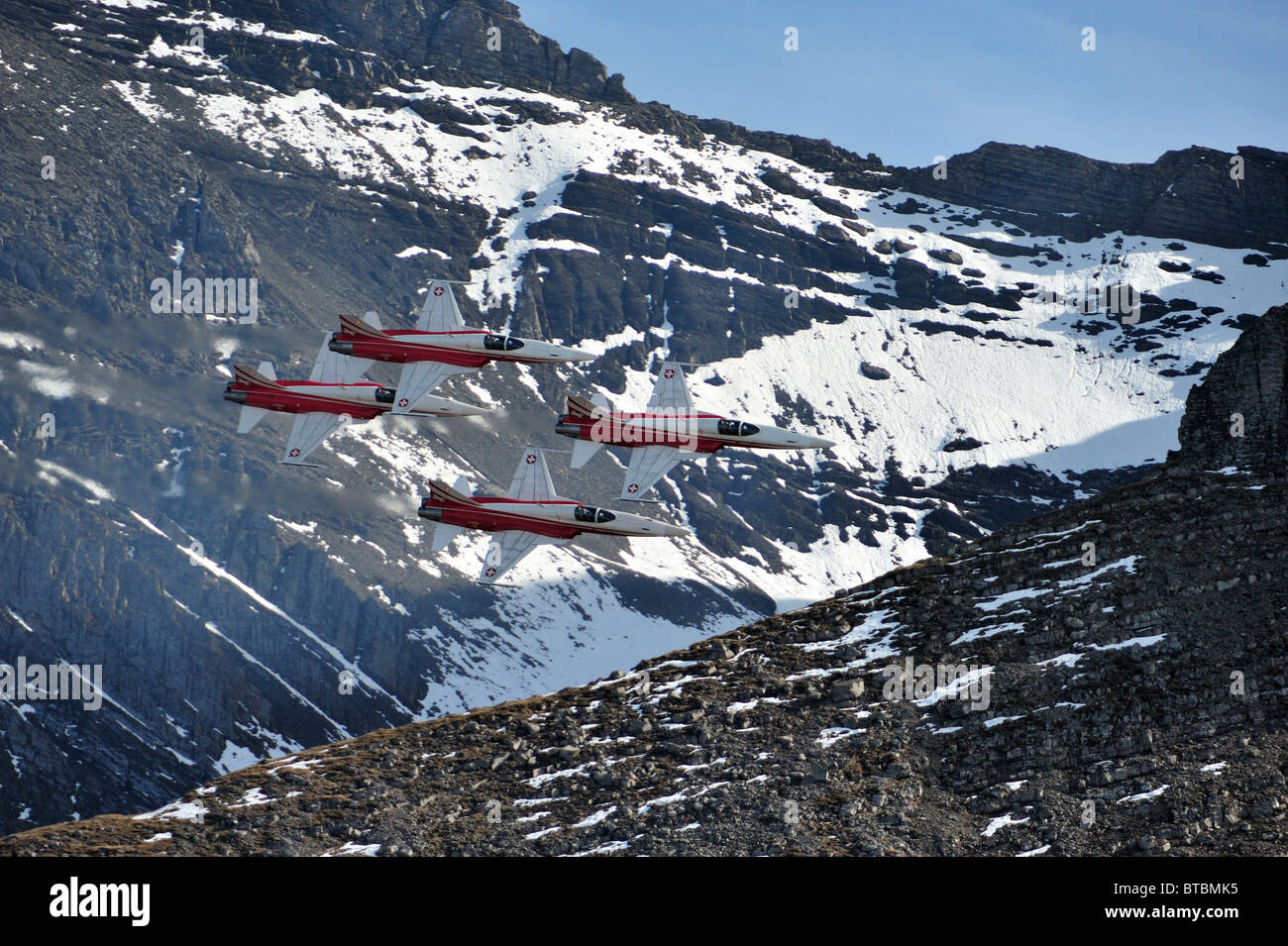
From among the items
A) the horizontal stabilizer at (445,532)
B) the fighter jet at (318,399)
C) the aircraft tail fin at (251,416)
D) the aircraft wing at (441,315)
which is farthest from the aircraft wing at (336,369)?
the horizontal stabilizer at (445,532)

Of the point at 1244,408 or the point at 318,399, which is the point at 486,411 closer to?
the point at 318,399

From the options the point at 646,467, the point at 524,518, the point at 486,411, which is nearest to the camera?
the point at 646,467

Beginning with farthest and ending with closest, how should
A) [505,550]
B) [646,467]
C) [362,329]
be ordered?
[362,329], [505,550], [646,467]

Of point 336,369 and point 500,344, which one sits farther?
point 336,369

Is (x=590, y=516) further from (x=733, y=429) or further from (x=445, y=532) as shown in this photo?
(x=733, y=429)

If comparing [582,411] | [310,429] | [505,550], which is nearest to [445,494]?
[505,550]

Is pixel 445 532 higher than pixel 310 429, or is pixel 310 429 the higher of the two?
pixel 310 429

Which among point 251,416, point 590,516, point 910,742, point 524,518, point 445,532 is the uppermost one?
point 251,416
